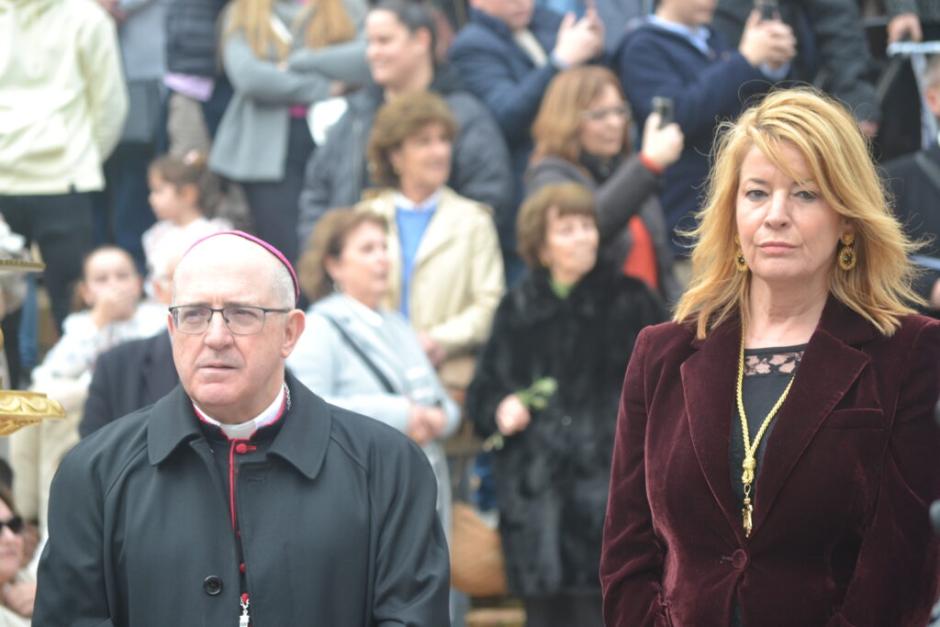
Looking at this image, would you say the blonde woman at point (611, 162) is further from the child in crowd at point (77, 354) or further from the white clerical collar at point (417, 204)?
the child in crowd at point (77, 354)

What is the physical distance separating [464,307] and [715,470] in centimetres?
423

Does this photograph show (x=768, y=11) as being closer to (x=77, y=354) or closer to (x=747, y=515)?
(x=77, y=354)

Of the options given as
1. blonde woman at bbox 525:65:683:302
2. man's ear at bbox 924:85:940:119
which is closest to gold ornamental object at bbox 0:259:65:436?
blonde woman at bbox 525:65:683:302

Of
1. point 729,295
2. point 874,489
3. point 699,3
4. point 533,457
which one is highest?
point 699,3

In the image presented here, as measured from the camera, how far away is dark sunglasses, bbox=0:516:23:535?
6328 mm

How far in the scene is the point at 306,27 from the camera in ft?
32.7

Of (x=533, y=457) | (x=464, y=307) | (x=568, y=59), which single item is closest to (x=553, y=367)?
(x=533, y=457)

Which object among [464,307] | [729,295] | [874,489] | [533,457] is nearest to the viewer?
[874,489]

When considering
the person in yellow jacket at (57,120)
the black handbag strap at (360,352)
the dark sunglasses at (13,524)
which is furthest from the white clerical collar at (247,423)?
Result: the person in yellow jacket at (57,120)

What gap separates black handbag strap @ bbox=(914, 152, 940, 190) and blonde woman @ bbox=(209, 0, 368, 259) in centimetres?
341

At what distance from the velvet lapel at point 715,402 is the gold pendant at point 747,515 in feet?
0.05

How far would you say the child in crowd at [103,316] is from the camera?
8.48 meters

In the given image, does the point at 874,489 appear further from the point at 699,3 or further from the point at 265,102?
the point at 265,102

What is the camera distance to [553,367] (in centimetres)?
784
